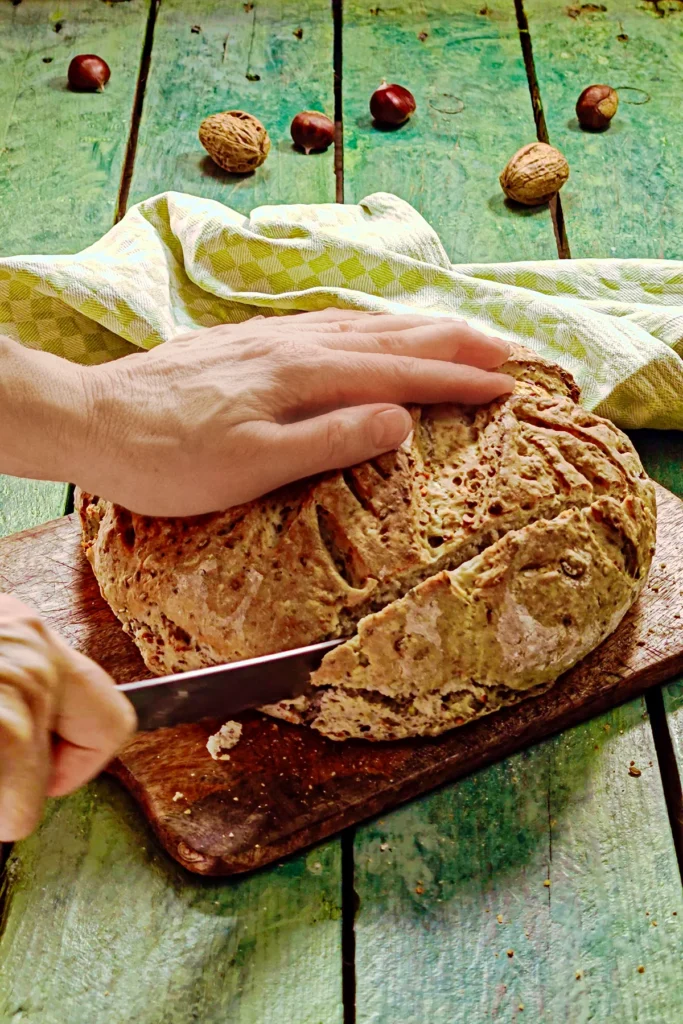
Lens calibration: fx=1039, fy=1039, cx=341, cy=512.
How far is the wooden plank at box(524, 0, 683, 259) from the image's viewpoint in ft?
8.70

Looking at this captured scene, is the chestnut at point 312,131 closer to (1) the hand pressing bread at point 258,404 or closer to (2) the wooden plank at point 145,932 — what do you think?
(1) the hand pressing bread at point 258,404

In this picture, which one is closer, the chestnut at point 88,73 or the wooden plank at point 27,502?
the wooden plank at point 27,502

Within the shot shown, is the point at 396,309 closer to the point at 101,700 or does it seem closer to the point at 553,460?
the point at 553,460

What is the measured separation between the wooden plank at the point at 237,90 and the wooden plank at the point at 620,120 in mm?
663

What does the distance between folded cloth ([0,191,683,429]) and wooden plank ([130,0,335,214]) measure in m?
0.43

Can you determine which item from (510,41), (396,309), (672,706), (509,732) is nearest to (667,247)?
(396,309)

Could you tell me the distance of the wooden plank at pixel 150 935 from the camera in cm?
125

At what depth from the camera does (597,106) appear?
2893mm

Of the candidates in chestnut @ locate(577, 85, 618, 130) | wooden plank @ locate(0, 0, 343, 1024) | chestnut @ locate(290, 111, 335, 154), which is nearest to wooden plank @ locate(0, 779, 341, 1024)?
wooden plank @ locate(0, 0, 343, 1024)

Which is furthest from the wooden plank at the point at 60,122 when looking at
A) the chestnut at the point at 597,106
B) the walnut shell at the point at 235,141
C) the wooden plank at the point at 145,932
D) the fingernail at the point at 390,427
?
the wooden plank at the point at 145,932

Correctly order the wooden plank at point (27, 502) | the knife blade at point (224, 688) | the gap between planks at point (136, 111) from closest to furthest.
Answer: the knife blade at point (224, 688) < the wooden plank at point (27, 502) < the gap between planks at point (136, 111)

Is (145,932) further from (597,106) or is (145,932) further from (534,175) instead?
(597,106)

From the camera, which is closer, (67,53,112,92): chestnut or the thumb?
the thumb

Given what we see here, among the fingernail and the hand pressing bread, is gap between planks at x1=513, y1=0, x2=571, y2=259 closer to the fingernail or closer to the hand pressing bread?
the hand pressing bread
